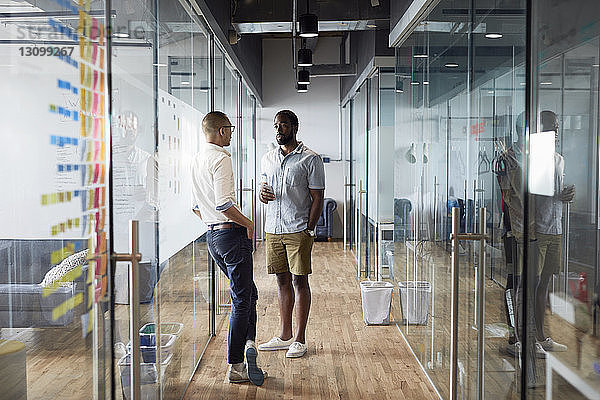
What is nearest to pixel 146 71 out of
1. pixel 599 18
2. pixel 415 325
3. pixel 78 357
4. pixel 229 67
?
pixel 78 357

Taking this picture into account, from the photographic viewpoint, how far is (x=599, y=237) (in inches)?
72.9

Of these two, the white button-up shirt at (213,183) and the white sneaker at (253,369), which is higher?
the white button-up shirt at (213,183)

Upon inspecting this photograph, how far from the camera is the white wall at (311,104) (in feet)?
41.5

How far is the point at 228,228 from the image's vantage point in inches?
154

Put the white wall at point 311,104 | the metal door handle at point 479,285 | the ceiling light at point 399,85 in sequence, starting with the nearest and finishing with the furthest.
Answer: the metal door handle at point 479,285
the ceiling light at point 399,85
the white wall at point 311,104

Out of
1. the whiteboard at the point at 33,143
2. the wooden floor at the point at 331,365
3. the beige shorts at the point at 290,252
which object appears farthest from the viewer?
the beige shorts at the point at 290,252

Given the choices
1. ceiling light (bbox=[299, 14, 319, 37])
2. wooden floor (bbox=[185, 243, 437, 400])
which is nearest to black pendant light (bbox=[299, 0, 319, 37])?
ceiling light (bbox=[299, 14, 319, 37])

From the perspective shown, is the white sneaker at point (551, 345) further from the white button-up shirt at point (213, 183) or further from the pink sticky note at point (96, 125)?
the white button-up shirt at point (213, 183)

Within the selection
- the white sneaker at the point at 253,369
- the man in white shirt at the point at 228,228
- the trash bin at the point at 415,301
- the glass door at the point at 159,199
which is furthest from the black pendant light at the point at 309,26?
the white sneaker at the point at 253,369

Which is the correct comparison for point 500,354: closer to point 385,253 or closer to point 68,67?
point 68,67

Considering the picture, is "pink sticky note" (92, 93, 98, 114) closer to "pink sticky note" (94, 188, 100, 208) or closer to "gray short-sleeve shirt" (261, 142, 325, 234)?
"pink sticky note" (94, 188, 100, 208)

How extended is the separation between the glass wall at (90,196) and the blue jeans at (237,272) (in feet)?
0.80

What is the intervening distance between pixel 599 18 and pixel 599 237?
0.61m

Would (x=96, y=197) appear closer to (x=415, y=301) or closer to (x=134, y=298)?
(x=134, y=298)
